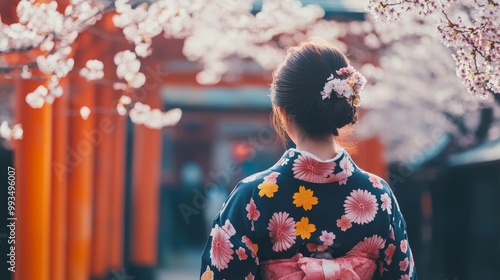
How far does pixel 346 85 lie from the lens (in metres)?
2.54

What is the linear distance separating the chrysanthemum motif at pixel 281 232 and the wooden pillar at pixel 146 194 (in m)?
9.65

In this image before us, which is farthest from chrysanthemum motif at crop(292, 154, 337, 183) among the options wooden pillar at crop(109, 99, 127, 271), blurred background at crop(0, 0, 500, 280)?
wooden pillar at crop(109, 99, 127, 271)

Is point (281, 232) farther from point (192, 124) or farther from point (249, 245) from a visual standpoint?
point (192, 124)

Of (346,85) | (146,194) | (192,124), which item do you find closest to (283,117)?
(346,85)

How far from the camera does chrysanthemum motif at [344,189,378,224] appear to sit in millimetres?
2625

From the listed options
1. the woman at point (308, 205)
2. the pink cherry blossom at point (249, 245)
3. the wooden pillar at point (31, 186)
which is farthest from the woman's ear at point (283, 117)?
the wooden pillar at point (31, 186)

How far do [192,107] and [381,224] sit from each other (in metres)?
12.6

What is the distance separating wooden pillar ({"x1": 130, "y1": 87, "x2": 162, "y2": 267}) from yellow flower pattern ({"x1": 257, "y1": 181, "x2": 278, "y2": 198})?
959 centimetres

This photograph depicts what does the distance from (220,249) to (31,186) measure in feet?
14.8

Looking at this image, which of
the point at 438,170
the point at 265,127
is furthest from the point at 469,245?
the point at 265,127

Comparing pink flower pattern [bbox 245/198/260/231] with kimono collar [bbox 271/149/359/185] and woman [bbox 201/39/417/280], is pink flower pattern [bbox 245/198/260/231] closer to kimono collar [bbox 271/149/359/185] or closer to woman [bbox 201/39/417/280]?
woman [bbox 201/39/417/280]

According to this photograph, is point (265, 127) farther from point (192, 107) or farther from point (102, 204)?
point (102, 204)

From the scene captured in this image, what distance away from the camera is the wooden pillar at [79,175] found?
920 centimetres

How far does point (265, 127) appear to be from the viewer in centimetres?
1512
